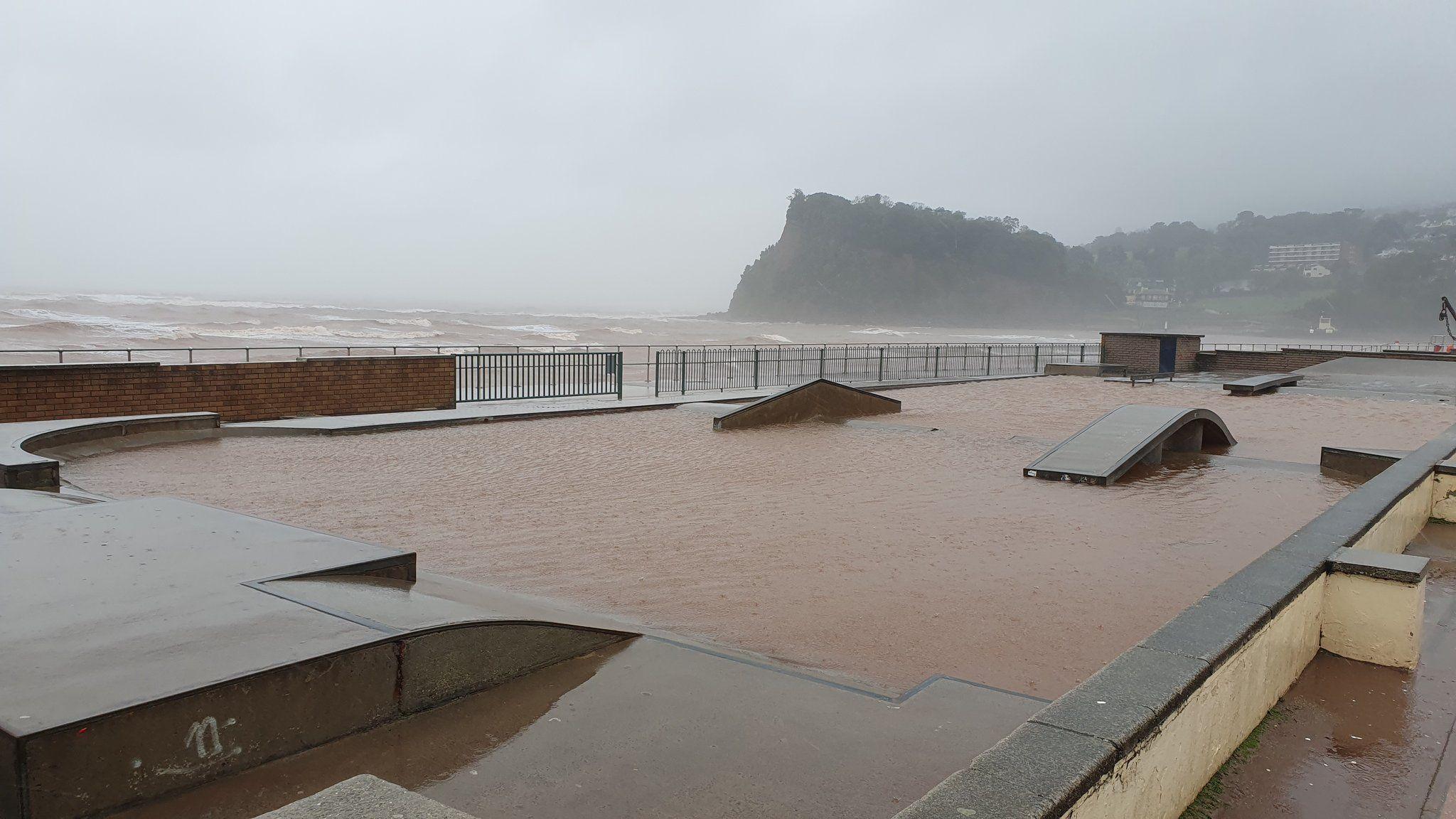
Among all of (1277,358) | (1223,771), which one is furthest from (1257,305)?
(1223,771)

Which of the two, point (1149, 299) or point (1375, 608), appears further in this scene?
point (1149, 299)

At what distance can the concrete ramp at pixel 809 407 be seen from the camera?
1602 cm

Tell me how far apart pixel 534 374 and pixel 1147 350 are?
23.2 m

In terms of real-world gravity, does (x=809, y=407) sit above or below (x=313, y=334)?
below

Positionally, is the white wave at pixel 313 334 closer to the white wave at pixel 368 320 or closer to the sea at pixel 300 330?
the sea at pixel 300 330

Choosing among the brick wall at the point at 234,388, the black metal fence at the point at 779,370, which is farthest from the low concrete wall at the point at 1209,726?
the black metal fence at the point at 779,370

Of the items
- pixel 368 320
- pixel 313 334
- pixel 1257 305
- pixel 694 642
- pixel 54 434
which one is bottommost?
pixel 694 642

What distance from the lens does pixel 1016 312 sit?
164 meters

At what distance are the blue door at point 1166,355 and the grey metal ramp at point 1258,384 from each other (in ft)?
21.7

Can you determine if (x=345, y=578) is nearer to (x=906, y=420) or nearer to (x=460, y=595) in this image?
(x=460, y=595)

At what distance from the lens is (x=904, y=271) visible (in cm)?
15838

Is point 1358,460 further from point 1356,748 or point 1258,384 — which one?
point 1258,384

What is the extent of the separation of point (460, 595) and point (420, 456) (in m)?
6.73

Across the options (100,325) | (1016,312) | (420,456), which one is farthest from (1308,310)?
(420,456)
